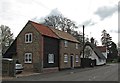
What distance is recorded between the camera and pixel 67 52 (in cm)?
4809

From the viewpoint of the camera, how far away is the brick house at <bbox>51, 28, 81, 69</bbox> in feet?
149

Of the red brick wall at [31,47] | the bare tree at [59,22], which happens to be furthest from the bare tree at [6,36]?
the red brick wall at [31,47]

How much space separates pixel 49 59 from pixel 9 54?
6.32 metres

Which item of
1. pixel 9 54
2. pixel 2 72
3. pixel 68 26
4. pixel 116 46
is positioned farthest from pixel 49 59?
pixel 116 46

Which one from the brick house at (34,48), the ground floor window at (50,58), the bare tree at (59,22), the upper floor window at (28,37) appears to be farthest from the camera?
the bare tree at (59,22)

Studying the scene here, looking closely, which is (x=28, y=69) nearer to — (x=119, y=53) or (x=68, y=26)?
(x=68, y=26)

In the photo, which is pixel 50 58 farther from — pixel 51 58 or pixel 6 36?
pixel 6 36

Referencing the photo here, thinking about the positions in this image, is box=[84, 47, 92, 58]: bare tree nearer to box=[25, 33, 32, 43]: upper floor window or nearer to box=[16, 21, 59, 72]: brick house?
box=[16, 21, 59, 72]: brick house

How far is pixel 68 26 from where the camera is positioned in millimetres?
75062

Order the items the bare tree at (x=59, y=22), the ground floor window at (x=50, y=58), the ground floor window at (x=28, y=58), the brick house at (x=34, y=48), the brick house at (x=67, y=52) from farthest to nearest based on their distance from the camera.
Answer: the bare tree at (x=59, y=22), the brick house at (x=67, y=52), the ground floor window at (x=50, y=58), the ground floor window at (x=28, y=58), the brick house at (x=34, y=48)

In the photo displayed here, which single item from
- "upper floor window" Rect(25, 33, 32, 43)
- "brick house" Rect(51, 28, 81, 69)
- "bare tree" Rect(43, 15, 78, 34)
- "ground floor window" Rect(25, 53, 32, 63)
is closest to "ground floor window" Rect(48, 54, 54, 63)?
"brick house" Rect(51, 28, 81, 69)

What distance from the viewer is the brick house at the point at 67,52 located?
45316mm

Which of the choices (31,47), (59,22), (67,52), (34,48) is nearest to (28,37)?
(31,47)

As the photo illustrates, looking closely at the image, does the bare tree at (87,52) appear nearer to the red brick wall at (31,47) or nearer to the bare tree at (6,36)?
the bare tree at (6,36)
